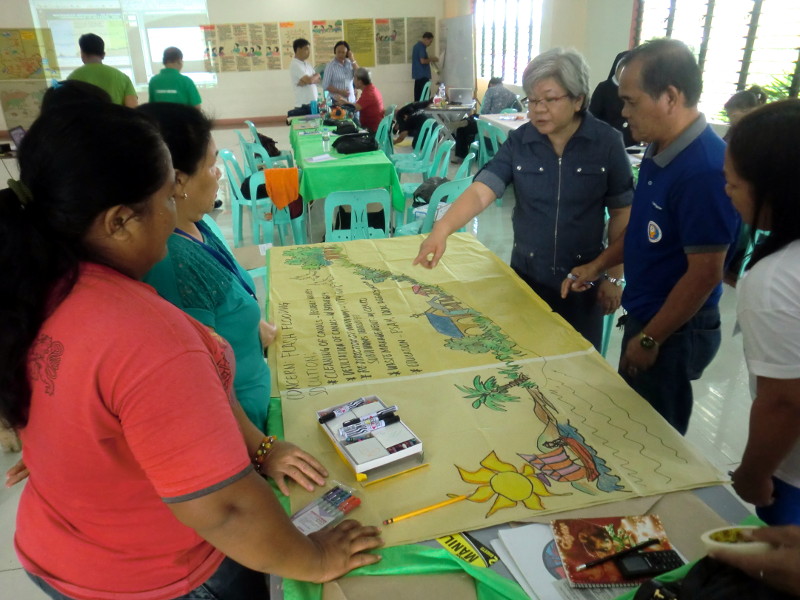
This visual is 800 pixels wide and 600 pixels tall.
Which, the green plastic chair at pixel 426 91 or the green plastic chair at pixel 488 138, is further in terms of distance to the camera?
the green plastic chair at pixel 426 91

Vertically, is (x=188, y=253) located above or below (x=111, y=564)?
above

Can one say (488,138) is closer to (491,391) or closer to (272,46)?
(491,391)

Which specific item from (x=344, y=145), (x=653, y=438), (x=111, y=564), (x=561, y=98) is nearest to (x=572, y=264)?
(x=561, y=98)

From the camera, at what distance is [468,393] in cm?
120

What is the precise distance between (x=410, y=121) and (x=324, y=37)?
14.5 feet

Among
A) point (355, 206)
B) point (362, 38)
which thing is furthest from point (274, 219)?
point (362, 38)

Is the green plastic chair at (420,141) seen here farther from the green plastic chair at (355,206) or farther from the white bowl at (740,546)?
the white bowl at (740,546)

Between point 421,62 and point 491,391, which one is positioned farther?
point 421,62

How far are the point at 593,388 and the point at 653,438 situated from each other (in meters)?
0.18

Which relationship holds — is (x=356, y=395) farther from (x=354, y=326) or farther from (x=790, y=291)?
(x=790, y=291)

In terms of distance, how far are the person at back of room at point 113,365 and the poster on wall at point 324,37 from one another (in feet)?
36.9

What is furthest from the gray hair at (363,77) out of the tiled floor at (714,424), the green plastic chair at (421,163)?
the tiled floor at (714,424)

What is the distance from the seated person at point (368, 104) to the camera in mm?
6941

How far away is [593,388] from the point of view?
47.8 inches
